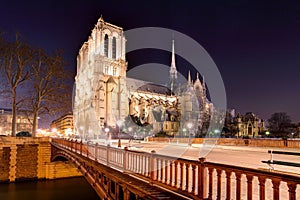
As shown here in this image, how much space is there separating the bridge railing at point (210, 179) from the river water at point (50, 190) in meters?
12.1

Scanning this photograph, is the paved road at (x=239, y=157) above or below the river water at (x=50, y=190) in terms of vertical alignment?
above

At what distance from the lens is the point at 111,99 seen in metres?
73.2

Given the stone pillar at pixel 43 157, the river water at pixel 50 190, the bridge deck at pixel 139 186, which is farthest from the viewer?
the stone pillar at pixel 43 157

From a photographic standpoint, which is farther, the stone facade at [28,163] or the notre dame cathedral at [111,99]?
the notre dame cathedral at [111,99]

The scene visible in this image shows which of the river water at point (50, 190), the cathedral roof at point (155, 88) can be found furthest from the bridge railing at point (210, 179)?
the cathedral roof at point (155, 88)

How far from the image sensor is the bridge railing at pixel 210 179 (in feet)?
12.8

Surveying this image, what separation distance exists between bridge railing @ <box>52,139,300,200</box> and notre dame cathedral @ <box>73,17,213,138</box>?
5396 centimetres

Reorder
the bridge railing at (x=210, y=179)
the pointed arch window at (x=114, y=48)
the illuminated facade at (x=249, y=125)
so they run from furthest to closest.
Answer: the illuminated facade at (x=249, y=125) → the pointed arch window at (x=114, y=48) → the bridge railing at (x=210, y=179)

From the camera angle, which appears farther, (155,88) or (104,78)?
(155,88)

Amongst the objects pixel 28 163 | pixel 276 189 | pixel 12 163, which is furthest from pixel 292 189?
pixel 28 163

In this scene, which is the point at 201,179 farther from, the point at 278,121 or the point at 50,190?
the point at 278,121

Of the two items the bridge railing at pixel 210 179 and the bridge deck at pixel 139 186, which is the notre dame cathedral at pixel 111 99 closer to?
the bridge deck at pixel 139 186

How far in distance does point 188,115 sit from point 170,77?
2747 cm

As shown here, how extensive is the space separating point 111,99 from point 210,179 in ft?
228
